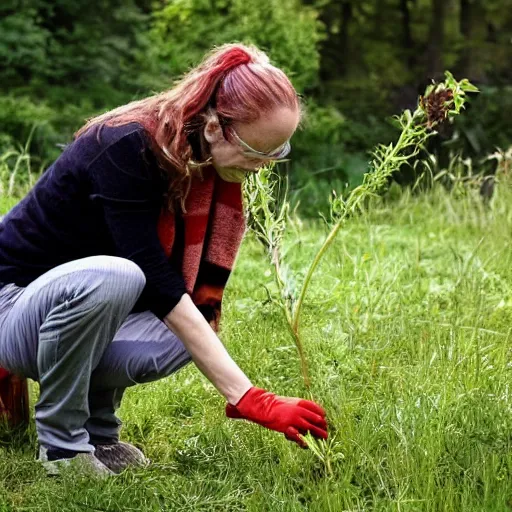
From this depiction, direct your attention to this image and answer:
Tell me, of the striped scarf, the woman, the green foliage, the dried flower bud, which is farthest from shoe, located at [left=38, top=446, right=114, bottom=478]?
the green foliage

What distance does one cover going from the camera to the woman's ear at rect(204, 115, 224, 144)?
92.4 inches

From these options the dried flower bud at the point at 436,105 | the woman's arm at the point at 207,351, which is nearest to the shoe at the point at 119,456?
the woman's arm at the point at 207,351

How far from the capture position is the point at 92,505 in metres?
2.38

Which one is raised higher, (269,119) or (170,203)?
(269,119)

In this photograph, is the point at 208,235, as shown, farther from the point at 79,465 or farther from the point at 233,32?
the point at 233,32

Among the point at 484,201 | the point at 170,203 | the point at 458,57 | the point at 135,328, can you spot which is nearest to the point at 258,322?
the point at 135,328

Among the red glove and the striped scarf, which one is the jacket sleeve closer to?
the striped scarf

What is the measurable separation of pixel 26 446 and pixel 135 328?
502 millimetres

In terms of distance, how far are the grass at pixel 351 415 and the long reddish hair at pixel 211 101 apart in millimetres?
782

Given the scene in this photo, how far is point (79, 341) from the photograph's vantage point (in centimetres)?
246

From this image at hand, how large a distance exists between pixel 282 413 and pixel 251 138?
2.14 ft

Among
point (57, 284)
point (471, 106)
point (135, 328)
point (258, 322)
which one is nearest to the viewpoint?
point (57, 284)

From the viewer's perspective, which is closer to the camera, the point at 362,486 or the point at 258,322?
the point at 362,486

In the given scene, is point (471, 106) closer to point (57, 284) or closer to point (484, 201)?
point (484, 201)
